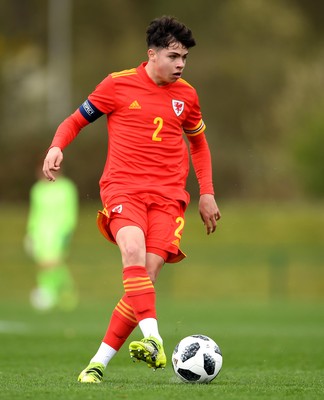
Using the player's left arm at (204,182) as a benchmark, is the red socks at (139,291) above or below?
below

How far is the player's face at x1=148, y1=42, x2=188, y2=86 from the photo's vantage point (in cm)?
783

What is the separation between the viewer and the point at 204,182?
8.40 meters

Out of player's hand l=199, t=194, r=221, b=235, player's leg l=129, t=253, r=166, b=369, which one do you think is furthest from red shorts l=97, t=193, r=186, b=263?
player's leg l=129, t=253, r=166, b=369

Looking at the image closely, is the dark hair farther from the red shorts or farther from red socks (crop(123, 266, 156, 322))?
red socks (crop(123, 266, 156, 322))

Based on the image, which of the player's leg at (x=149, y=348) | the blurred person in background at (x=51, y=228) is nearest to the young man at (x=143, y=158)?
the player's leg at (x=149, y=348)

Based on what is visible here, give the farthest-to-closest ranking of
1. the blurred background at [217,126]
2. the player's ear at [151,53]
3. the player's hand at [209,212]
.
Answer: the blurred background at [217,126], the player's hand at [209,212], the player's ear at [151,53]

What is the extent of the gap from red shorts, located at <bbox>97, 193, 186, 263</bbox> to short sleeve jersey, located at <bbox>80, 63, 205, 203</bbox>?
0.24 ft

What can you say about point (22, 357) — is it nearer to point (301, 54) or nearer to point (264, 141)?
point (264, 141)

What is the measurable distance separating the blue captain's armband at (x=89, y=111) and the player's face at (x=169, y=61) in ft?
1.58

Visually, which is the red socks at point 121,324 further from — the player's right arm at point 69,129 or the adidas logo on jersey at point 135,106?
the adidas logo on jersey at point 135,106

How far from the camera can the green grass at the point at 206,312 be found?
25.1 ft

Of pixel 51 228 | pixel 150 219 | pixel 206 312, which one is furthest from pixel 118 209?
pixel 51 228

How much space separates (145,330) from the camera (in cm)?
733

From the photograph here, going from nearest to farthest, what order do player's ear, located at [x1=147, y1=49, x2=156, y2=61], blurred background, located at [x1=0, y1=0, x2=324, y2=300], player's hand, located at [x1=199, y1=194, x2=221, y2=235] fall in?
player's ear, located at [x1=147, y1=49, x2=156, y2=61]
player's hand, located at [x1=199, y1=194, x2=221, y2=235]
blurred background, located at [x1=0, y1=0, x2=324, y2=300]
